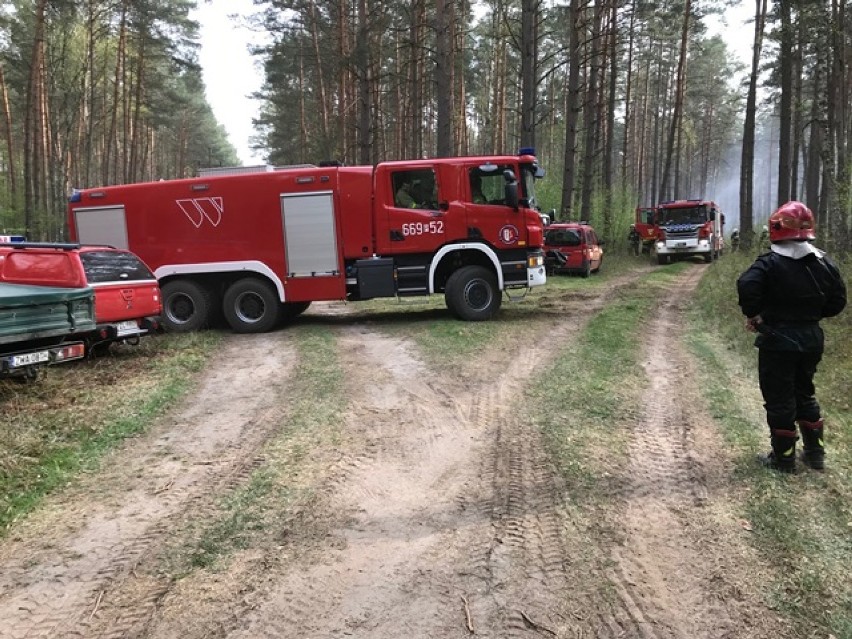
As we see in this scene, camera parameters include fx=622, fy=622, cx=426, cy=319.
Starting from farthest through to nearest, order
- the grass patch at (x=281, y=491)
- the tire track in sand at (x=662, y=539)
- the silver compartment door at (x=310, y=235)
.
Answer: the silver compartment door at (x=310, y=235) < the grass patch at (x=281, y=491) < the tire track in sand at (x=662, y=539)

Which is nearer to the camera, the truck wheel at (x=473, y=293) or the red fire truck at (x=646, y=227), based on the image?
the truck wheel at (x=473, y=293)

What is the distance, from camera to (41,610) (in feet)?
10.2

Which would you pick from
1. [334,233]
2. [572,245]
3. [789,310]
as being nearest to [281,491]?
[789,310]

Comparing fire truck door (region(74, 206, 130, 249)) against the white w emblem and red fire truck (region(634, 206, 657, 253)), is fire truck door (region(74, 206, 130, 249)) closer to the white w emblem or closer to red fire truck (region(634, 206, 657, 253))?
the white w emblem

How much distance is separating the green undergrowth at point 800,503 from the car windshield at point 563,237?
13236 mm

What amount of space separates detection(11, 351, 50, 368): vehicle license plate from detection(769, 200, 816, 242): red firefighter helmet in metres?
7.07

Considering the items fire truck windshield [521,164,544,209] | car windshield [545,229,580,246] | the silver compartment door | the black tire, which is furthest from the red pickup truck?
car windshield [545,229,580,246]

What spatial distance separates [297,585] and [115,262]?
7336 millimetres

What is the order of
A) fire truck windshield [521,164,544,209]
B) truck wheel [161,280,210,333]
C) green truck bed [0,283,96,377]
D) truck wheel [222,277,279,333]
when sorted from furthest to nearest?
truck wheel [161,280,210,333]
truck wheel [222,277,279,333]
fire truck windshield [521,164,544,209]
green truck bed [0,283,96,377]

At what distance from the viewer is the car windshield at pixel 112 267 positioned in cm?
860

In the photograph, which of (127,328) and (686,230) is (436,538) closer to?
(127,328)

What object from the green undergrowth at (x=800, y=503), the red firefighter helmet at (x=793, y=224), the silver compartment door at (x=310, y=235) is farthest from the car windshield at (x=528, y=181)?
the red firefighter helmet at (x=793, y=224)

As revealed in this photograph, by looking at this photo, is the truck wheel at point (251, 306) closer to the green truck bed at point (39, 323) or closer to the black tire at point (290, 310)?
the black tire at point (290, 310)

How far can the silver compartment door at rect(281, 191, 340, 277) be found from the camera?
11102mm
